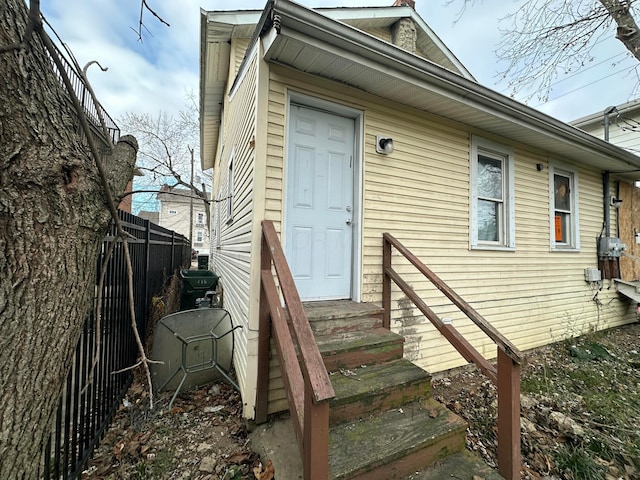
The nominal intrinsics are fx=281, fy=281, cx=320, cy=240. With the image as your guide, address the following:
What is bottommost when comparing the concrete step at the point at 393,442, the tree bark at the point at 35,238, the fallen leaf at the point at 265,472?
the fallen leaf at the point at 265,472

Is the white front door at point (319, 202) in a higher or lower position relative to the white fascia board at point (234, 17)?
lower

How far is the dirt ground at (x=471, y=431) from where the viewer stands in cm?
218

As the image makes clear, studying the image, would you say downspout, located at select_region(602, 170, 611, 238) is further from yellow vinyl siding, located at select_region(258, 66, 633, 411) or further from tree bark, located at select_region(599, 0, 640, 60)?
tree bark, located at select_region(599, 0, 640, 60)

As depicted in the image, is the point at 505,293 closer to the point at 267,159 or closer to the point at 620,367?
the point at 620,367

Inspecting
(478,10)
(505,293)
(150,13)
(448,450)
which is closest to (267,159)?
(150,13)

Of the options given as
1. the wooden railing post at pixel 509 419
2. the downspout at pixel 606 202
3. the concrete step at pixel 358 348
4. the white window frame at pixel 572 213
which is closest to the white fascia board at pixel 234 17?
the concrete step at pixel 358 348

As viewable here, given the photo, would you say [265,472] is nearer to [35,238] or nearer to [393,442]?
[393,442]

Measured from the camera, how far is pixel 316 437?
1.49m

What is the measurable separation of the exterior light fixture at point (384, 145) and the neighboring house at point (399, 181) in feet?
0.06

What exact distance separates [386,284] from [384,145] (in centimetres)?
170

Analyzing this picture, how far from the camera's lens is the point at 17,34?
94 cm

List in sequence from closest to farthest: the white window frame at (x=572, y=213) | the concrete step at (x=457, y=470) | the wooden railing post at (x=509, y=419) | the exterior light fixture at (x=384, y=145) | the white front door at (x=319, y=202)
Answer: the concrete step at (x=457, y=470) < the wooden railing post at (x=509, y=419) < the white front door at (x=319, y=202) < the exterior light fixture at (x=384, y=145) < the white window frame at (x=572, y=213)

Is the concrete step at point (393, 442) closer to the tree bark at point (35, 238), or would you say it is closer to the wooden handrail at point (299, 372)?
the wooden handrail at point (299, 372)

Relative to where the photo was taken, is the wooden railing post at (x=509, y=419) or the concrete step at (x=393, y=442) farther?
the wooden railing post at (x=509, y=419)
